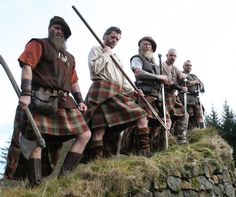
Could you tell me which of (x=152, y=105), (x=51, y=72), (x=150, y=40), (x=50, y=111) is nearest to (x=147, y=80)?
(x=152, y=105)

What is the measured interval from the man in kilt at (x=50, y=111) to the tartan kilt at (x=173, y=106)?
3001 mm

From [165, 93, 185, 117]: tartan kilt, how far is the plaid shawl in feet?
6.65

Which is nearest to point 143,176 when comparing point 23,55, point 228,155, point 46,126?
point 46,126

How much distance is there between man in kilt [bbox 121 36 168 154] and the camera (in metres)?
6.95

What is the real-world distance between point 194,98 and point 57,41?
17.6 feet

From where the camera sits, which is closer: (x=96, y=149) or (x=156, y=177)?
(x=156, y=177)

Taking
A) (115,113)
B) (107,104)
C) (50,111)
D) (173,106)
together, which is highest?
(50,111)

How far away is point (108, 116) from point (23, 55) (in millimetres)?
1644

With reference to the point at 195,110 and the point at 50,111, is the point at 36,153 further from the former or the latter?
the point at 195,110

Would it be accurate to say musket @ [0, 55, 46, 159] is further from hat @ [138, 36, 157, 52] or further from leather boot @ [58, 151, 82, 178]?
hat @ [138, 36, 157, 52]

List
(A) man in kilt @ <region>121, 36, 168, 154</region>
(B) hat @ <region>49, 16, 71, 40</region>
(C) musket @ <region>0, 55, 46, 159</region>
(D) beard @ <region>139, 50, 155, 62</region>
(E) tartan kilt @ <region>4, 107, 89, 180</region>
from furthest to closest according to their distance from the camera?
(D) beard @ <region>139, 50, 155, 62</region>
(A) man in kilt @ <region>121, 36, 168, 154</region>
(B) hat @ <region>49, 16, 71, 40</region>
(E) tartan kilt @ <region>4, 107, 89, 180</region>
(C) musket @ <region>0, 55, 46, 159</region>

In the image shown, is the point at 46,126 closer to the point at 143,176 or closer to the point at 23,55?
the point at 23,55

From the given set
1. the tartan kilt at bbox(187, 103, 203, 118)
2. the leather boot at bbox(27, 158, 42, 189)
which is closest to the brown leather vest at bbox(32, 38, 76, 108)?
the leather boot at bbox(27, 158, 42, 189)

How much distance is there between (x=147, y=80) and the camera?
7109 millimetres
